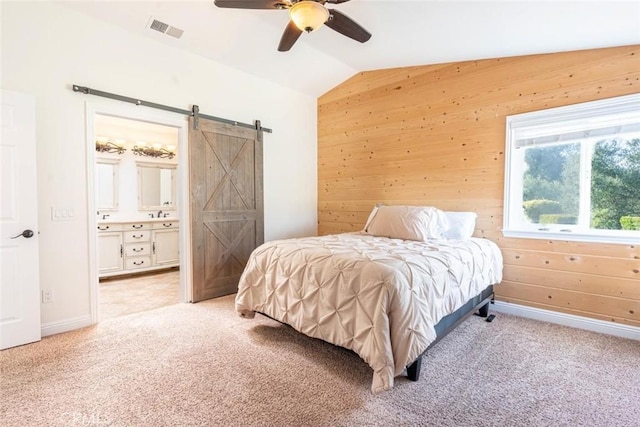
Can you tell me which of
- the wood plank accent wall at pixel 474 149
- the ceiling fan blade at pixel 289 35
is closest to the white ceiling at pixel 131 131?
the wood plank accent wall at pixel 474 149

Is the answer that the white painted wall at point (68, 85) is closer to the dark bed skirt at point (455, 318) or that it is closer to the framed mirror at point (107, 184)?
the framed mirror at point (107, 184)

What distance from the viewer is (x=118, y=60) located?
9.89 ft

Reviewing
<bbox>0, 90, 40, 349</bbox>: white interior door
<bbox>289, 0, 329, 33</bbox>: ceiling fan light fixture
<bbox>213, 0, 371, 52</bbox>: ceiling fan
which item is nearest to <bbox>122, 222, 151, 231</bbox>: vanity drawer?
<bbox>0, 90, 40, 349</bbox>: white interior door

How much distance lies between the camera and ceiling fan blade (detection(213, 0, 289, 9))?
1.98 meters

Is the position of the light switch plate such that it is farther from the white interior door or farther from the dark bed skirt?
the dark bed skirt

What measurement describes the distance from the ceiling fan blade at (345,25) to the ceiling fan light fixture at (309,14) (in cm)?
15

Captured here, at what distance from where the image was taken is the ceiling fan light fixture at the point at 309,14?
75.7 inches

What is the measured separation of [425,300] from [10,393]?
8.40 feet

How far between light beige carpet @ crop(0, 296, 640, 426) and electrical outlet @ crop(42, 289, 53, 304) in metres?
0.37

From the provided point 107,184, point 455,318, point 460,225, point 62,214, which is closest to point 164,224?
point 107,184

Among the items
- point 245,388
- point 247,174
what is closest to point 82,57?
point 247,174

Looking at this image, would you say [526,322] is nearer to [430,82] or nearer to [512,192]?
[512,192]

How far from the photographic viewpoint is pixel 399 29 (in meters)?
2.93

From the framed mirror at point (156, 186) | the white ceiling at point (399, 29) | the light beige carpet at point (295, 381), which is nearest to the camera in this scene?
the light beige carpet at point (295, 381)
